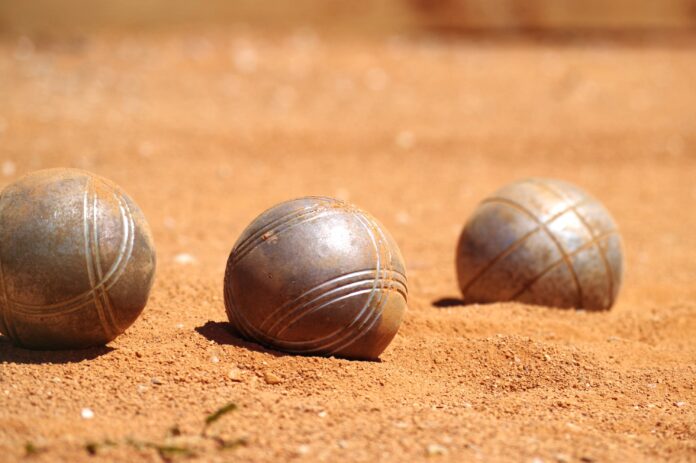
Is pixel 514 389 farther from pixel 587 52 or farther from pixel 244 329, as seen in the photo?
pixel 587 52

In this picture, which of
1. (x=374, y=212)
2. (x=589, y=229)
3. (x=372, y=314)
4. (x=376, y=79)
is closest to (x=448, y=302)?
(x=589, y=229)

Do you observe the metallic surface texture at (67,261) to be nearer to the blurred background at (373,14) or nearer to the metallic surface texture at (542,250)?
the metallic surface texture at (542,250)

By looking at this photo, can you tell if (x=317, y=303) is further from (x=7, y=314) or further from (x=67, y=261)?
(x=7, y=314)

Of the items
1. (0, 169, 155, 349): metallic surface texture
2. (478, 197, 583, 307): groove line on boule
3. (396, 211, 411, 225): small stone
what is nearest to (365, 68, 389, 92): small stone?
(396, 211, 411, 225): small stone

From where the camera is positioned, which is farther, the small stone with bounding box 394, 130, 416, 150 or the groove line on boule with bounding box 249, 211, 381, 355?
the small stone with bounding box 394, 130, 416, 150

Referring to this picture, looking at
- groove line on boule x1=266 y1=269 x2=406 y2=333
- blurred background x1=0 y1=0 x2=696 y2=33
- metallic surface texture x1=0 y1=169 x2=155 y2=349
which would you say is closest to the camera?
metallic surface texture x1=0 y1=169 x2=155 y2=349

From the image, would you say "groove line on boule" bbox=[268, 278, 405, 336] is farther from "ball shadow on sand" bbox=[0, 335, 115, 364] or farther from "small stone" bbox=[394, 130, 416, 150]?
"small stone" bbox=[394, 130, 416, 150]

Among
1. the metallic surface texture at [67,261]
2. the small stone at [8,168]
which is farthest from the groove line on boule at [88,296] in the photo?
the small stone at [8,168]
